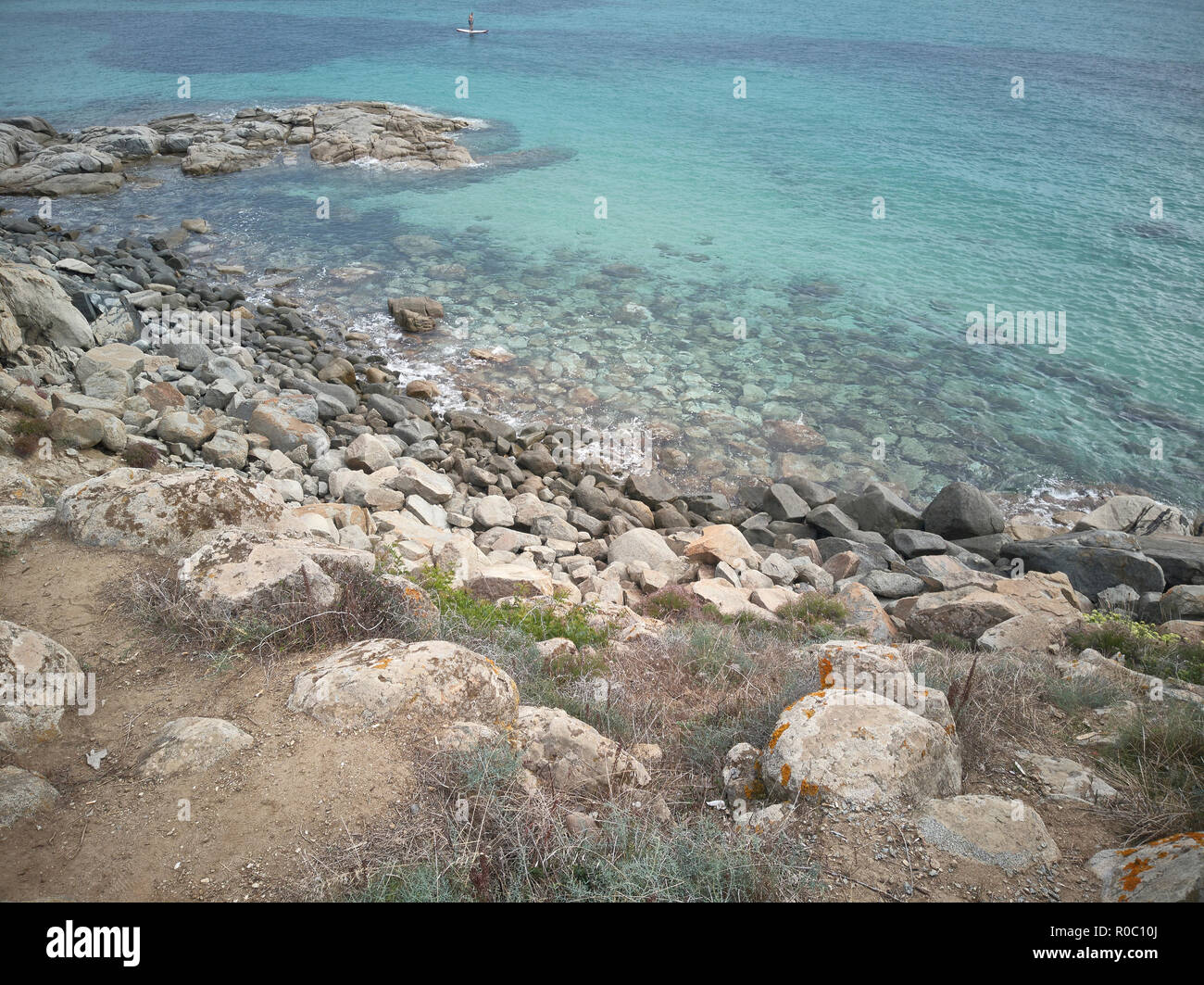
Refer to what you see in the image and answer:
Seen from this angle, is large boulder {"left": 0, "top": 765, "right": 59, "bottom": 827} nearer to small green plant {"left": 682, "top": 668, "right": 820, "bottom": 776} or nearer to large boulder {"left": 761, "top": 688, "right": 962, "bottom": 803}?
small green plant {"left": 682, "top": 668, "right": 820, "bottom": 776}

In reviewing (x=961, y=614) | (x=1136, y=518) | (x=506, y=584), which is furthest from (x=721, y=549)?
(x=1136, y=518)

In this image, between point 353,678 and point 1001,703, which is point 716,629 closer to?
point 1001,703

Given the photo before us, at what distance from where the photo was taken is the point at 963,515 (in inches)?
405

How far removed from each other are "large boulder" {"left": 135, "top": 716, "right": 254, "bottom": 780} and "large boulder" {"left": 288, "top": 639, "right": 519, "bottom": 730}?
1.16 ft

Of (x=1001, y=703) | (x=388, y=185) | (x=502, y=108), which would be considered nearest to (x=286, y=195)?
(x=388, y=185)

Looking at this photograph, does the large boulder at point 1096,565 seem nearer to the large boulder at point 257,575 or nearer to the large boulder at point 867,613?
the large boulder at point 867,613

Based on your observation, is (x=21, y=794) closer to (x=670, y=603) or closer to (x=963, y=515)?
(x=670, y=603)

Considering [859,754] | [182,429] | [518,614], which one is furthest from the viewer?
[182,429]

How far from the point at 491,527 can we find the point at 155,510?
14.6 feet

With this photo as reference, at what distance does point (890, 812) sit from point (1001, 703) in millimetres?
1803

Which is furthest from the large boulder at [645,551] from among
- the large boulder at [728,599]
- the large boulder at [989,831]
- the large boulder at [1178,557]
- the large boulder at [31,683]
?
the large boulder at [1178,557]

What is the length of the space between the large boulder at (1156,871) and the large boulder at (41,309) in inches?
506

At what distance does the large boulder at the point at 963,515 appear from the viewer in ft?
33.8

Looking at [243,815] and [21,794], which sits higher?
[21,794]
